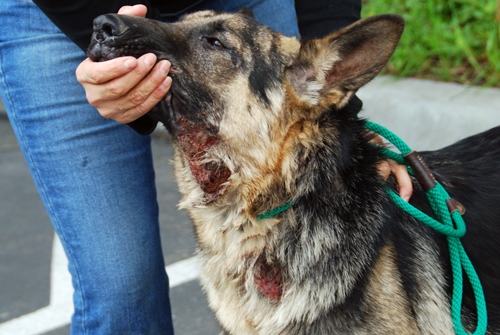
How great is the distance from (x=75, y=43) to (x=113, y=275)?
93cm

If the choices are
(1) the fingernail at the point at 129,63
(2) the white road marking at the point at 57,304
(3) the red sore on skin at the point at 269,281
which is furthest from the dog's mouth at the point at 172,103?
(2) the white road marking at the point at 57,304

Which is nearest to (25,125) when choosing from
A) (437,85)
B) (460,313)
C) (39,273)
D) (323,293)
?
(323,293)

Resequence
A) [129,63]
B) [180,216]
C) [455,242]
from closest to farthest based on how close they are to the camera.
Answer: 1. [129,63]
2. [455,242]
3. [180,216]

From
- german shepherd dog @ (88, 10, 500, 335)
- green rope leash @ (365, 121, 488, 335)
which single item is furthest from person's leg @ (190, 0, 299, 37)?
green rope leash @ (365, 121, 488, 335)

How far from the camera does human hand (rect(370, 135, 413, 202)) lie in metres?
2.18

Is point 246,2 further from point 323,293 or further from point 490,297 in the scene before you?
point 490,297

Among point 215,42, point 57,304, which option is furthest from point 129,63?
point 57,304

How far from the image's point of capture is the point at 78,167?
2.06 metres

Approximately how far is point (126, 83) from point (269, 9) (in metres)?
1.08

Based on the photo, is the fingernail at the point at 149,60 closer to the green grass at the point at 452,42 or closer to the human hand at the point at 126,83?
the human hand at the point at 126,83

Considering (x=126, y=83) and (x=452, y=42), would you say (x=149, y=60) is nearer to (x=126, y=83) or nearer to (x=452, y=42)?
(x=126, y=83)

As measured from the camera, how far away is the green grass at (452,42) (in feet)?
15.9

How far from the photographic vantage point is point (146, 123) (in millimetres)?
2107

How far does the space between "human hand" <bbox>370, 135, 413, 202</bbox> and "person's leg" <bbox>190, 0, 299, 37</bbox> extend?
0.86 meters
